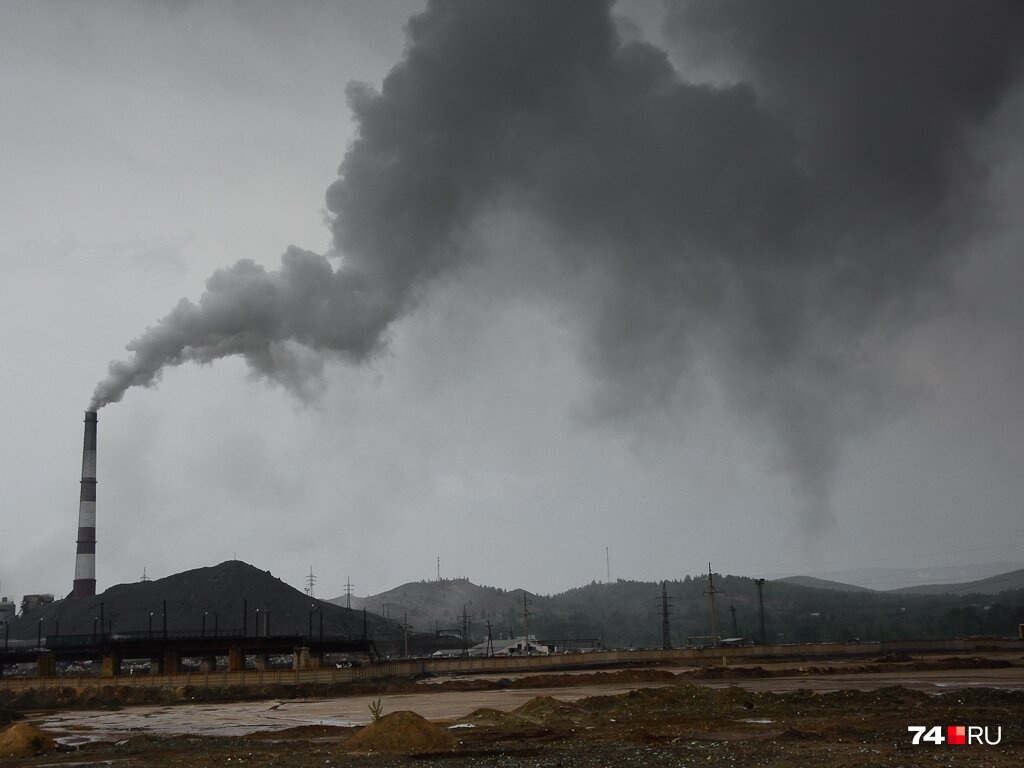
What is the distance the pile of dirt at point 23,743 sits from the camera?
39188 mm

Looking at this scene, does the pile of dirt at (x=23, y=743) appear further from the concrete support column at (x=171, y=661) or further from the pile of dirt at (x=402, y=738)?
the concrete support column at (x=171, y=661)

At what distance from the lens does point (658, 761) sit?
1102 inches

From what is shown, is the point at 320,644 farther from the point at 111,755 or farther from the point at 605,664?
the point at 111,755

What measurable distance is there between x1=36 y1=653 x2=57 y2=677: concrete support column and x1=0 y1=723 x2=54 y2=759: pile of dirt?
6570cm

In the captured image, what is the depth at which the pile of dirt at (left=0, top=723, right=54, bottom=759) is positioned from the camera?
39.2 metres

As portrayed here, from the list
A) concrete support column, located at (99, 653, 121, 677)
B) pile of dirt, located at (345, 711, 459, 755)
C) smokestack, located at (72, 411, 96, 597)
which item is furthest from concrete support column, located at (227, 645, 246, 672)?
pile of dirt, located at (345, 711, 459, 755)

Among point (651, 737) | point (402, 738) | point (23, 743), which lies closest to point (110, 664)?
point (23, 743)

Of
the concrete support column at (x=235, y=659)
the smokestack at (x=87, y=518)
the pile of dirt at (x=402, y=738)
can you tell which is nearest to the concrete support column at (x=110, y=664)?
the concrete support column at (x=235, y=659)

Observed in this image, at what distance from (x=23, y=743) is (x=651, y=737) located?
2659cm

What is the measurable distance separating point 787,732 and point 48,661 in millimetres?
91578

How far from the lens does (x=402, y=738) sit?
35250mm

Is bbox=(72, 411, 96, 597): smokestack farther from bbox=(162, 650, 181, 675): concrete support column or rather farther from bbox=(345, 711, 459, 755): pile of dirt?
bbox=(345, 711, 459, 755): pile of dirt

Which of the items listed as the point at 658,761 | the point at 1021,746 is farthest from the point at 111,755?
A: the point at 1021,746

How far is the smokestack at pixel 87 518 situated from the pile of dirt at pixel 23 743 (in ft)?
331
